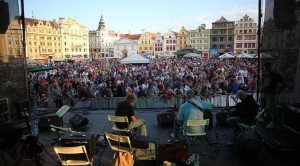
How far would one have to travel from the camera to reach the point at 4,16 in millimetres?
7527

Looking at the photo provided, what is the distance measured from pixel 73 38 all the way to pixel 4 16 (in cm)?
8345

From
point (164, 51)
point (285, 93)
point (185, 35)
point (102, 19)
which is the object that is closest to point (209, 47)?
point (185, 35)

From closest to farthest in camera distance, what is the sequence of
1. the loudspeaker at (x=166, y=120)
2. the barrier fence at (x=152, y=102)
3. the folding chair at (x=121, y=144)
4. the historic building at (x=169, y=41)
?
the folding chair at (x=121, y=144) < the loudspeaker at (x=166, y=120) < the barrier fence at (x=152, y=102) < the historic building at (x=169, y=41)

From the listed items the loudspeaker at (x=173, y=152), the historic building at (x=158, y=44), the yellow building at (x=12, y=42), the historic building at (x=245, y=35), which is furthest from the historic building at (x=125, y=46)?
the loudspeaker at (x=173, y=152)

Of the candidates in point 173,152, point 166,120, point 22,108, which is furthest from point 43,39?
point 173,152

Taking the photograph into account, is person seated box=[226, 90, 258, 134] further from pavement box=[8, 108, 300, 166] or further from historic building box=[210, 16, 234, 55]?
historic building box=[210, 16, 234, 55]

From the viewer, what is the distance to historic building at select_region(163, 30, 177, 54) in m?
83.4

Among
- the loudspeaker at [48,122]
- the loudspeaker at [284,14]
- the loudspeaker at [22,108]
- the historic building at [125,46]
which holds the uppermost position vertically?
the historic building at [125,46]

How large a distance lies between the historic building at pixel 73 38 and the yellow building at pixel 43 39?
2.23 metres

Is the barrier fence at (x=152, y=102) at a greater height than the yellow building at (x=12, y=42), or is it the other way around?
the yellow building at (x=12, y=42)

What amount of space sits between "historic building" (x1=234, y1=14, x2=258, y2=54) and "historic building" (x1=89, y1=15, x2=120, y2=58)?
1876 inches

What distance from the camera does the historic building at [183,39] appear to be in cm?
8107

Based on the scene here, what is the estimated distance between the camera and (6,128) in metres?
6.68

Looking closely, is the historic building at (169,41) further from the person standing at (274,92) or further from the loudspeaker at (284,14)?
the person standing at (274,92)
